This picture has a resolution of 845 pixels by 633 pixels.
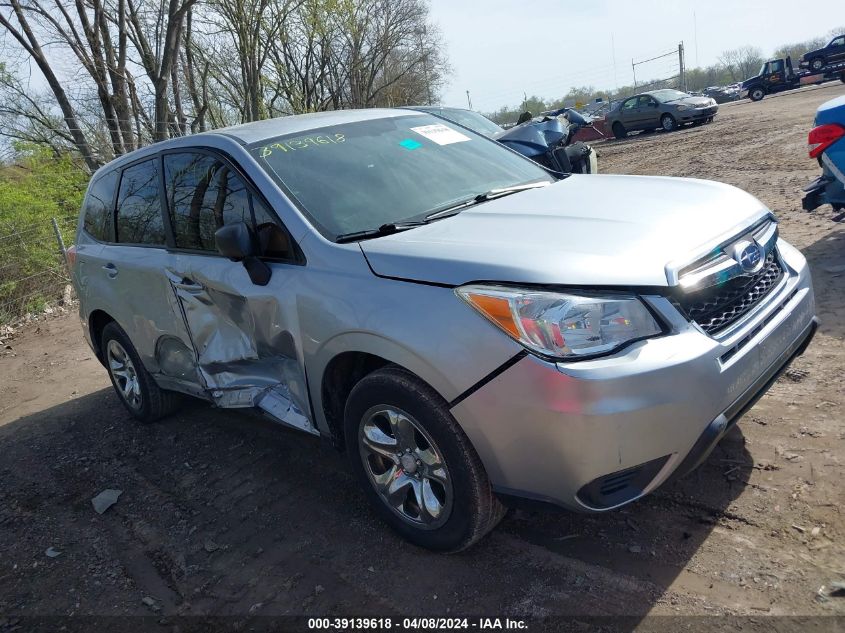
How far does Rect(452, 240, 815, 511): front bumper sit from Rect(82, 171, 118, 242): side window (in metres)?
3.47

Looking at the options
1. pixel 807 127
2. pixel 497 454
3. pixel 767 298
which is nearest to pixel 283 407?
pixel 497 454

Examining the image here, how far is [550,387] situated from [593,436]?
0.21m

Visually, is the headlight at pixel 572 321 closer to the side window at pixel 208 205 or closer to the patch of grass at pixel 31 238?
the side window at pixel 208 205

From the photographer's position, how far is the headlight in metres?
2.28

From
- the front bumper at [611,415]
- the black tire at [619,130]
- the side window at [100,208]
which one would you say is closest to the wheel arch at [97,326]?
the side window at [100,208]

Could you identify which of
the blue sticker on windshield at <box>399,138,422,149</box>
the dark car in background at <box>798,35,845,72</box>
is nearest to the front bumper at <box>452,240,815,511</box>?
the blue sticker on windshield at <box>399,138,422,149</box>

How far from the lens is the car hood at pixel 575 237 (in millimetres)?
2383

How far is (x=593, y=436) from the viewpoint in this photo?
222 cm

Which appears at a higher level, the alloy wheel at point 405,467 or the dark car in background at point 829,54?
the dark car in background at point 829,54

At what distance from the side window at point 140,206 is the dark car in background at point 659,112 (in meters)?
21.8

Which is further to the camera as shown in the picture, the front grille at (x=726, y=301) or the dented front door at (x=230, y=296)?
the dented front door at (x=230, y=296)

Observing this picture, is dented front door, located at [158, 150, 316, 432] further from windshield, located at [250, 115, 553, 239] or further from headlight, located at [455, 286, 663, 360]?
headlight, located at [455, 286, 663, 360]

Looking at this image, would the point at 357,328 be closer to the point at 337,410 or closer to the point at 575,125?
the point at 337,410

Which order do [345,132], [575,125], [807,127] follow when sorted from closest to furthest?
[345,132] < [575,125] < [807,127]
